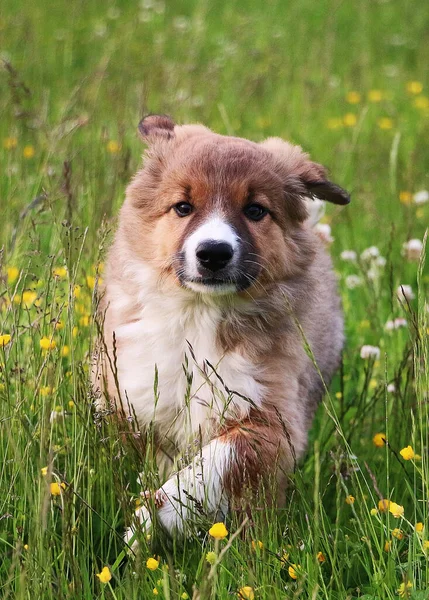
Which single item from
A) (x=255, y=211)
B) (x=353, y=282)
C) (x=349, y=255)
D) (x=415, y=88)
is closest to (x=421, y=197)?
(x=349, y=255)

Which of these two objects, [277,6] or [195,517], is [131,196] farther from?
[277,6]

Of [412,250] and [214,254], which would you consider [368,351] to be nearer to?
[412,250]

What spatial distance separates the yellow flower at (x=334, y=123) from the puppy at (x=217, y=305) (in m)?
→ 3.92

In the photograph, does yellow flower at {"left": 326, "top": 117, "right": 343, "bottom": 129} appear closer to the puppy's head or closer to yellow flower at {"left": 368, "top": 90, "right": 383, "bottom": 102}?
yellow flower at {"left": 368, "top": 90, "right": 383, "bottom": 102}

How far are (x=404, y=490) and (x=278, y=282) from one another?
3.06 ft

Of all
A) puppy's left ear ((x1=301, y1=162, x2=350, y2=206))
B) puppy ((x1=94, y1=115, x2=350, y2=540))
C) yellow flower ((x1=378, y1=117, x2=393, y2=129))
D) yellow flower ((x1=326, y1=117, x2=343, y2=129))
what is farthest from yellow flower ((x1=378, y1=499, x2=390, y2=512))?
yellow flower ((x1=378, y1=117, x2=393, y2=129))

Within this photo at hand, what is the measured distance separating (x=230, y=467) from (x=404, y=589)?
3.08 feet

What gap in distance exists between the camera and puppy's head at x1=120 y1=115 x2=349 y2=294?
335cm

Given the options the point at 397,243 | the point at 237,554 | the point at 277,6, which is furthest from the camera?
the point at 277,6

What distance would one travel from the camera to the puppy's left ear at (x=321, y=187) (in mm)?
3879

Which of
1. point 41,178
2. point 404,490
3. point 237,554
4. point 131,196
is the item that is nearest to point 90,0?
point 41,178

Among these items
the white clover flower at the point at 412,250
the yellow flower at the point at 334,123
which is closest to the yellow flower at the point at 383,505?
the white clover flower at the point at 412,250

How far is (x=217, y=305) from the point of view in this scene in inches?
141

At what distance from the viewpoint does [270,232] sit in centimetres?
358
